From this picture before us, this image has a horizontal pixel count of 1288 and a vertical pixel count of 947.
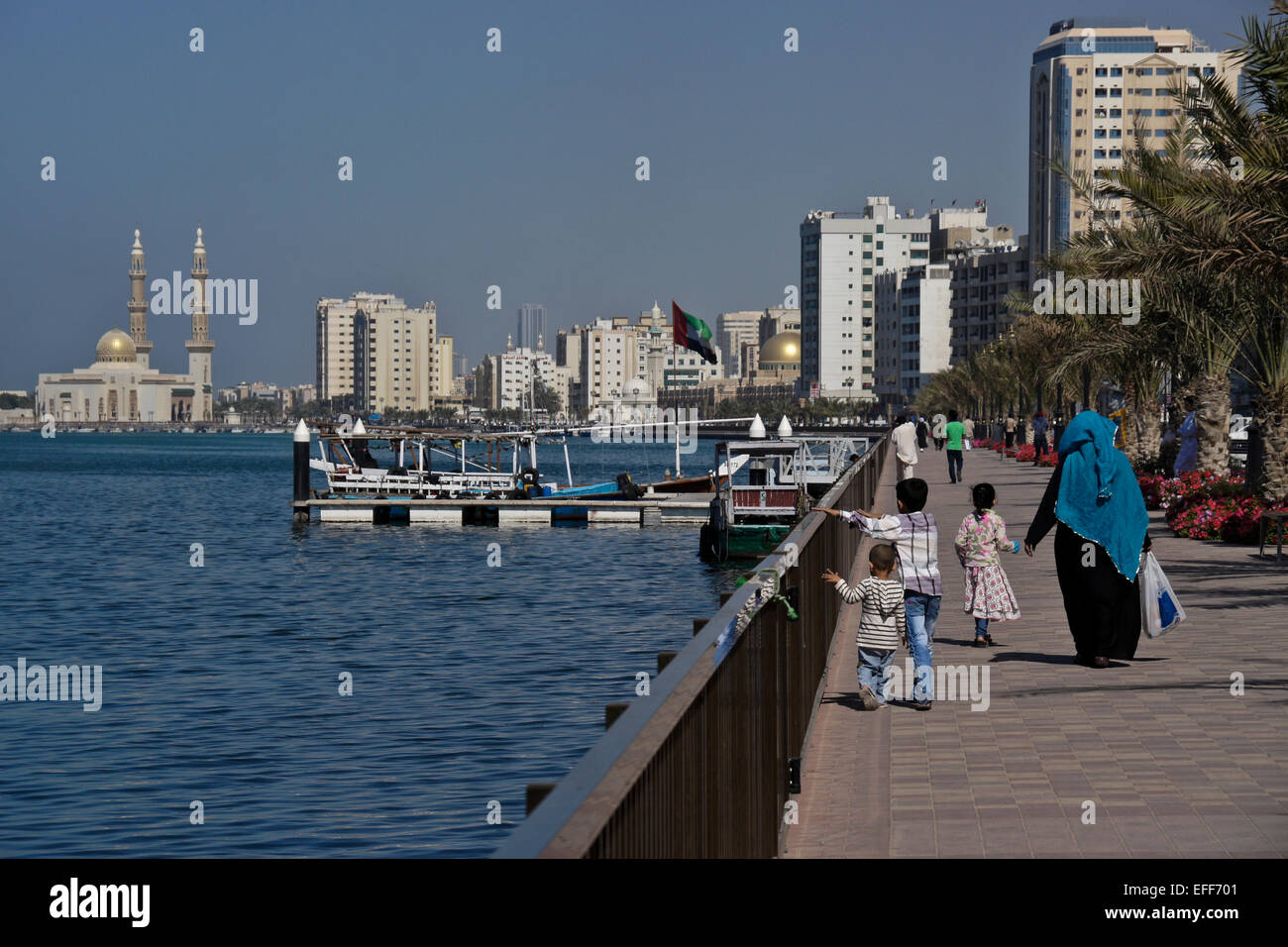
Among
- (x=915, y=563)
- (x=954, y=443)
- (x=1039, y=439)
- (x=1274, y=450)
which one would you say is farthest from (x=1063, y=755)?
(x=1039, y=439)

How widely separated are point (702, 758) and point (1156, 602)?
837 cm

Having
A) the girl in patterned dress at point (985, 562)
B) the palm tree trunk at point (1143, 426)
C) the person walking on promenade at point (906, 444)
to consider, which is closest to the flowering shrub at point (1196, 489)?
the person walking on promenade at point (906, 444)

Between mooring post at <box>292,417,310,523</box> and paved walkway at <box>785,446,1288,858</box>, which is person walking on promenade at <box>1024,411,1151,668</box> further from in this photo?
mooring post at <box>292,417,310,523</box>

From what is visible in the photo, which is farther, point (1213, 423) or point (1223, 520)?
point (1213, 423)

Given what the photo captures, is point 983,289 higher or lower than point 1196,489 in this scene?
higher

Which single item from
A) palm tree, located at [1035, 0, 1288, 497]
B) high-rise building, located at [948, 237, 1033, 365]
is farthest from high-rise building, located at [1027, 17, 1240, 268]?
palm tree, located at [1035, 0, 1288, 497]

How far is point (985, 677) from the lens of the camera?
12.3 meters

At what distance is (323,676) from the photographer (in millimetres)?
22297

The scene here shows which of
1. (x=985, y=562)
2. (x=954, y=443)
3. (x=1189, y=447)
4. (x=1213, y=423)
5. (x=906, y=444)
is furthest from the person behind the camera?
(x=954, y=443)

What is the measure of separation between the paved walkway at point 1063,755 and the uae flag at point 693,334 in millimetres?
49125

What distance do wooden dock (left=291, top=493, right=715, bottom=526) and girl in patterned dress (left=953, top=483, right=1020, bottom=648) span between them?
128 feet

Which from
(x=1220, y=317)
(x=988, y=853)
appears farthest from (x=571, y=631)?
A: (x=988, y=853)

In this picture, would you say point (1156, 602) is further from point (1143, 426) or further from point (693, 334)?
point (693, 334)
